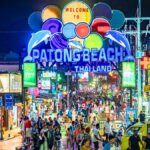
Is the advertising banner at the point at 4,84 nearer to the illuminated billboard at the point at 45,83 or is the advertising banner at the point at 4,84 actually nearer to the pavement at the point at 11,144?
the pavement at the point at 11,144

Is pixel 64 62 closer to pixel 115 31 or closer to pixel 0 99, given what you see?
pixel 115 31

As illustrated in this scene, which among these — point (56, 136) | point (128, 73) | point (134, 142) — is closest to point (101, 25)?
point (128, 73)

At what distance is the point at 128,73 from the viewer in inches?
1030

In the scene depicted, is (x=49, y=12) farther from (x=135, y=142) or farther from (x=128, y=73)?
(x=135, y=142)

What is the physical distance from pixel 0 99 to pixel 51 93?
27.5m

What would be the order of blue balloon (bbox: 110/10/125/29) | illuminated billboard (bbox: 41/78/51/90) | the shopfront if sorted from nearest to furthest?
blue balloon (bbox: 110/10/125/29) → the shopfront → illuminated billboard (bbox: 41/78/51/90)

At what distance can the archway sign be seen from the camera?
87.6 ft

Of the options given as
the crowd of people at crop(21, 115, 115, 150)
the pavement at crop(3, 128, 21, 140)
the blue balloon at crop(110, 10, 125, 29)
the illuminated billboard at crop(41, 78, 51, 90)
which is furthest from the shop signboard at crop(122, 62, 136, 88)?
the illuminated billboard at crop(41, 78, 51, 90)

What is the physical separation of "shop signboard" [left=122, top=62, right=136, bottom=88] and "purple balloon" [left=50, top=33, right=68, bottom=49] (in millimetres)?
3233

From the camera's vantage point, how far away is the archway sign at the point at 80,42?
26.7m

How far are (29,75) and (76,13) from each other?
391cm

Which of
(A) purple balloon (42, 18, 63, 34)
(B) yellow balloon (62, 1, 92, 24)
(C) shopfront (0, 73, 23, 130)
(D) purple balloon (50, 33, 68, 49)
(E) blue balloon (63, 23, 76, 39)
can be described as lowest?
(C) shopfront (0, 73, 23, 130)

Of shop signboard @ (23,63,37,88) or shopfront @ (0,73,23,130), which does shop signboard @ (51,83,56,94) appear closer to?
shopfront @ (0,73,23,130)

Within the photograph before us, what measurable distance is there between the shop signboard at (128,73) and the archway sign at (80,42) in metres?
0.40
